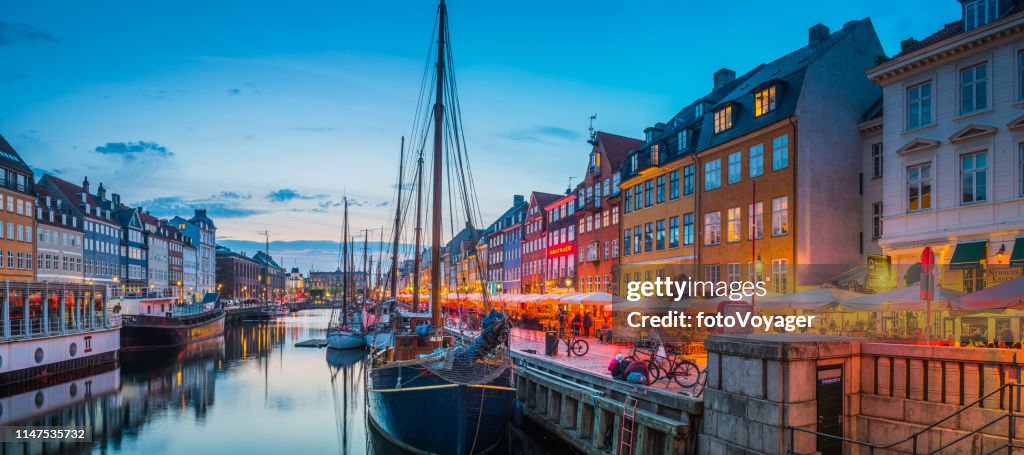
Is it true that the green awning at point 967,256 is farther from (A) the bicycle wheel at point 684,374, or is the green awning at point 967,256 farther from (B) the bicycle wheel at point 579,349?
(B) the bicycle wheel at point 579,349

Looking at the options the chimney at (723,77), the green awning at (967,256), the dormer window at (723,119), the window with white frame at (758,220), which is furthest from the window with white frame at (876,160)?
the chimney at (723,77)

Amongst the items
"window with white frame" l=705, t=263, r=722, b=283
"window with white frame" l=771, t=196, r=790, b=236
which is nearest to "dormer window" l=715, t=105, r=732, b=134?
"window with white frame" l=771, t=196, r=790, b=236

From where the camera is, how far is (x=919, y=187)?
24328 millimetres

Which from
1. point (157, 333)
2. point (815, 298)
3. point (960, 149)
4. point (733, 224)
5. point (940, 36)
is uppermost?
point (940, 36)

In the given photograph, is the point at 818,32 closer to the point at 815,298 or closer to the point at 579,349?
the point at 815,298

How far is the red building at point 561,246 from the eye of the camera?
57.6m

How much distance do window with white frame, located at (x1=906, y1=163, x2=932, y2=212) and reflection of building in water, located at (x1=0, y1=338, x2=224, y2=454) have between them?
102ft

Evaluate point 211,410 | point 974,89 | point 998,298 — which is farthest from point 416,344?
point 974,89

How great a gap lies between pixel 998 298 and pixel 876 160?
16.8 m

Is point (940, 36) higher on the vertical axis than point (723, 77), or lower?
lower

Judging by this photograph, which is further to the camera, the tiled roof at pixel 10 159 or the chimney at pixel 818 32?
the tiled roof at pixel 10 159

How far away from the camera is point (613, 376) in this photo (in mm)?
20094

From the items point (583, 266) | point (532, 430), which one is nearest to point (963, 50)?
point (532, 430)

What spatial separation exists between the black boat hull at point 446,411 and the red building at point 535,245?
4330cm
